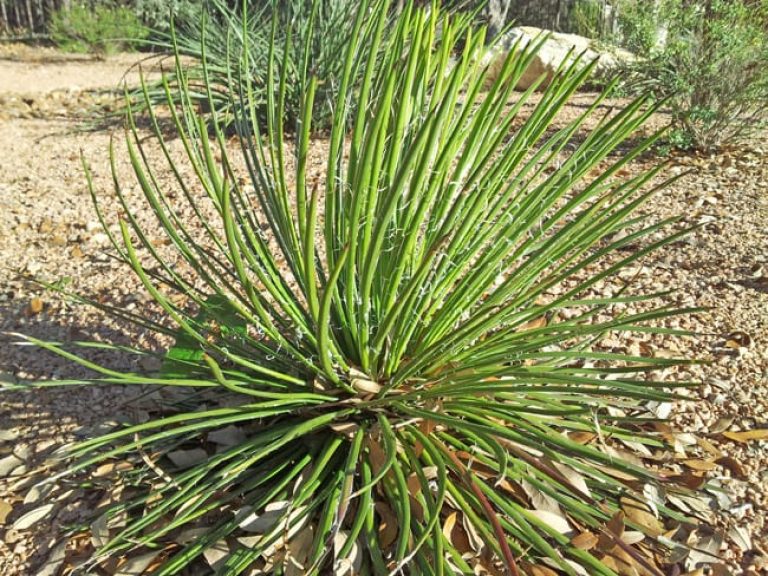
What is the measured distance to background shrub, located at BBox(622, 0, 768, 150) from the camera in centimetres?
404

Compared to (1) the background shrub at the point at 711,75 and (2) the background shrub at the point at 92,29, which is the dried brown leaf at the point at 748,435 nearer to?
(1) the background shrub at the point at 711,75

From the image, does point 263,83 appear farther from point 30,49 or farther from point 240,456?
point 30,49

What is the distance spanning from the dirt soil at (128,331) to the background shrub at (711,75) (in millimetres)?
152

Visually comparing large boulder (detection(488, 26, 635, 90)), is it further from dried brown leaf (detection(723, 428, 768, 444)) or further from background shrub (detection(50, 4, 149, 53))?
background shrub (detection(50, 4, 149, 53))

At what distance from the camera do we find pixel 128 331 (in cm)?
258

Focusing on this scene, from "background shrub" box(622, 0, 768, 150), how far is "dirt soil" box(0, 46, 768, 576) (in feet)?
0.50

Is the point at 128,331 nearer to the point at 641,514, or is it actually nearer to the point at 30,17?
the point at 641,514

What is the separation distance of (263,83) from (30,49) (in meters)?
6.98

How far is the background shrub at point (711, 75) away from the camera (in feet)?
13.3

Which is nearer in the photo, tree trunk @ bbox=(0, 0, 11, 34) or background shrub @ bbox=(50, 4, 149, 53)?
background shrub @ bbox=(50, 4, 149, 53)

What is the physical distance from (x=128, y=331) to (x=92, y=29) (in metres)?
8.06

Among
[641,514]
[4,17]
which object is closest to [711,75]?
[641,514]

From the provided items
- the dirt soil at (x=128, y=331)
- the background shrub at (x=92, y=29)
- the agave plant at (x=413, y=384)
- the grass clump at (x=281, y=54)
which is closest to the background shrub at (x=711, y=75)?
the dirt soil at (x=128, y=331)

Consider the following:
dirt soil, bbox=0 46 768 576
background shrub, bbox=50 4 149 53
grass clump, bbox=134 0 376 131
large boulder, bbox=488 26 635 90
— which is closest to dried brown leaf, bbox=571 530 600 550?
dirt soil, bbox=0 46 768 576
